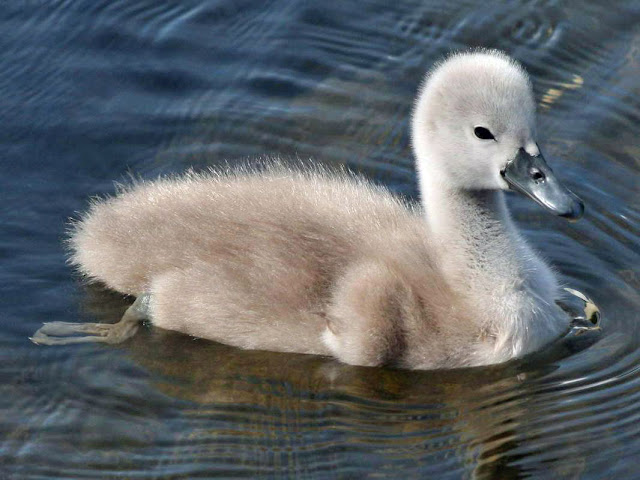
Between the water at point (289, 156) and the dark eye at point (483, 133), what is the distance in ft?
3.25

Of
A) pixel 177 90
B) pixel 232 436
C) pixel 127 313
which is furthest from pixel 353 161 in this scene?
pixel 232 436

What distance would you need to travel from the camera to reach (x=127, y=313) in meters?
5.91

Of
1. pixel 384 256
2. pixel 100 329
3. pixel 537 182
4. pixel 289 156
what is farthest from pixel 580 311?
pixel 100 329

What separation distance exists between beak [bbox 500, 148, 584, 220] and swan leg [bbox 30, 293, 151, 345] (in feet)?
5.56

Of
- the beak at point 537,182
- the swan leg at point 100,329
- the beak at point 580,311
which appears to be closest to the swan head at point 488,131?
the beak at point 537,182

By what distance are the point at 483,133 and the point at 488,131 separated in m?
0.03

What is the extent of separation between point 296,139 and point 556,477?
2.69 meters

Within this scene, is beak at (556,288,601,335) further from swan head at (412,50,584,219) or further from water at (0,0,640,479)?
swan head at (412,50,584,219)

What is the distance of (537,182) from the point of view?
17.7 ft

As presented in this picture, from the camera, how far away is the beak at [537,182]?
541 centimetres

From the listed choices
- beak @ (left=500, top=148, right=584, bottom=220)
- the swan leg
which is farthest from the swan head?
the swan leg

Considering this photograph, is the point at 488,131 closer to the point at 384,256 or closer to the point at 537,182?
the point at 537,182

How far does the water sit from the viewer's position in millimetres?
5180

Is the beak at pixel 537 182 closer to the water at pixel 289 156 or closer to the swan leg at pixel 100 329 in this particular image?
the water at pixel 289 156
